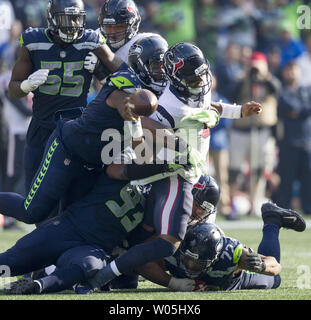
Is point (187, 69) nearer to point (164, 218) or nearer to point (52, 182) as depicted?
point (164, 218)

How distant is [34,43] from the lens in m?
6.55

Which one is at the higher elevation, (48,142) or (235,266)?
(48,142)

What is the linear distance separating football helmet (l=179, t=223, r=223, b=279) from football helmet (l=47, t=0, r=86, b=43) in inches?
71.4

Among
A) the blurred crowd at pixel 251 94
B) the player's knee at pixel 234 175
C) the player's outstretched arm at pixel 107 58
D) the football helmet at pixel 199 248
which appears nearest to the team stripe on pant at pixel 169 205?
the football helmet at pixel 199 248

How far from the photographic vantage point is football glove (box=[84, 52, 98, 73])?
6.59 metres

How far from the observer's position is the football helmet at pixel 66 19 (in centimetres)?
647

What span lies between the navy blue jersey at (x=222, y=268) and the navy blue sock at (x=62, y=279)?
0.63 metres

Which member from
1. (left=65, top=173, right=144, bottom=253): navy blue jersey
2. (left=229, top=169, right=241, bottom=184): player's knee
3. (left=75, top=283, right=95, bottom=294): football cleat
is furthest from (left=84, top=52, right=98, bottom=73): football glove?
(left=229, top=169, right=241, bottom=184): player's knee

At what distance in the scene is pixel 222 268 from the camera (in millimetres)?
5656

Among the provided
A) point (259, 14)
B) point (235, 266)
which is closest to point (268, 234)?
point (235, 266)

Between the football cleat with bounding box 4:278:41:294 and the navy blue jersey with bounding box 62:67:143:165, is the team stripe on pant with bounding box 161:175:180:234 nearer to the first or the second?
the navy blue jersey with bounding box 62:67:143:165
